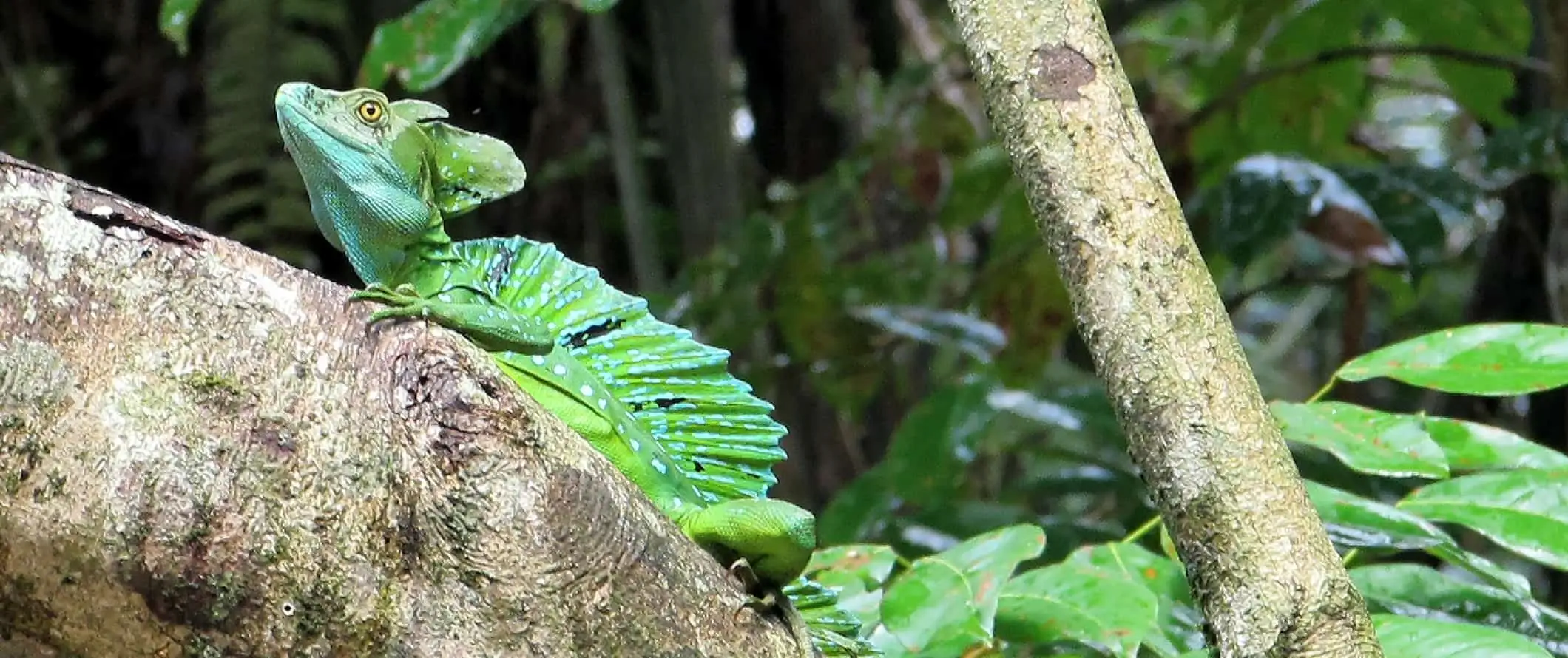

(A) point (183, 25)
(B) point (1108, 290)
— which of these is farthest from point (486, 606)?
(A) point (183, 25)

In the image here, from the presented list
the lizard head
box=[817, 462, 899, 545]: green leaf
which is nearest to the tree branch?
box=[817, 462, 899, 545]: green leaf

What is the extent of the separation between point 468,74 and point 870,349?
189 cm

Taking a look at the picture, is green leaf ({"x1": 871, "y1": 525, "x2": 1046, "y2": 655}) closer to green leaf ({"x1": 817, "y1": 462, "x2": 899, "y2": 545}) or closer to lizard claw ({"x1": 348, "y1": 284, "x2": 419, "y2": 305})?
lizard claw ({"x1": 348, "y1": 284, "x2": 419, "y2": 305})

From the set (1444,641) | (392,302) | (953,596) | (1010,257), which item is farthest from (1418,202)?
(392,302)

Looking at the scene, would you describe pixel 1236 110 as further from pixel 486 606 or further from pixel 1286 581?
pixel 486 606

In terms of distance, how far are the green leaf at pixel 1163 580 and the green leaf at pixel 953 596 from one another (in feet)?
0.31

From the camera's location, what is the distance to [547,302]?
5.32 feet

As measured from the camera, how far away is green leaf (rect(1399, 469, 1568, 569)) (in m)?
1.34

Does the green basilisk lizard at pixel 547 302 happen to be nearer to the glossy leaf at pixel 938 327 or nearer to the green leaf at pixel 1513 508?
the green leaf at pixel 1513 508

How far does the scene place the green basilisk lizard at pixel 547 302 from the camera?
4.91 ft

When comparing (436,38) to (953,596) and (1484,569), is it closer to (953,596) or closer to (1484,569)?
(953,596)

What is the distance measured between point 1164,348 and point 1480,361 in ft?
1.89

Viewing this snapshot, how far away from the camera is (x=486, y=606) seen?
1.01 meters

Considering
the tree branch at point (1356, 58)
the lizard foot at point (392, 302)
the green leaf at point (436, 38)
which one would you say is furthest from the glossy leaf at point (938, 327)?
the lizard foot at point (392, 302)
